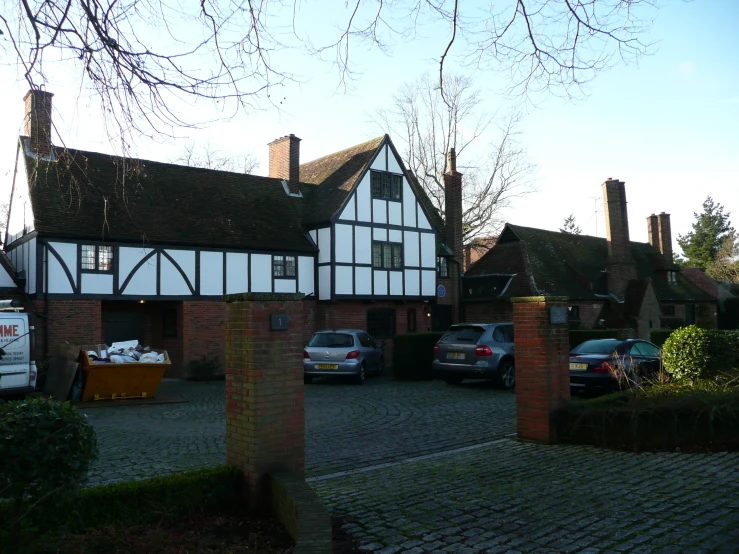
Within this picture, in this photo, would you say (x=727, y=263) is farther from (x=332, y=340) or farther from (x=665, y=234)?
(x=332, y=340)

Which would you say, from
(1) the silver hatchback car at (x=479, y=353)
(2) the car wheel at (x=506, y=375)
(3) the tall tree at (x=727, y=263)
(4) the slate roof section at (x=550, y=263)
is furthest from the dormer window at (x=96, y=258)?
(3) the tall tree at (x=727, y=263)

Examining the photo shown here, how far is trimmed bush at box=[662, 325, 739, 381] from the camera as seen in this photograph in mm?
11711

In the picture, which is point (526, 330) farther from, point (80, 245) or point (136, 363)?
point (80, 245)

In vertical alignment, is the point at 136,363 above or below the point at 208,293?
below

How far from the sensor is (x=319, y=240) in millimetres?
24344

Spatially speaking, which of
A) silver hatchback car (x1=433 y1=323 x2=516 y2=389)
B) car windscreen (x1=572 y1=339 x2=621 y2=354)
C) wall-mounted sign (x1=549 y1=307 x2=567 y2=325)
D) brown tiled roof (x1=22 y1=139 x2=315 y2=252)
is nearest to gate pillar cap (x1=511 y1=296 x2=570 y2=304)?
wall-mounted sign (x1=549 y1=307 x2=567 y2=325)

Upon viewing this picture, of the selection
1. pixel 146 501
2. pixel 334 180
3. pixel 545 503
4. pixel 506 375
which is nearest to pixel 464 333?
pixel 506 375

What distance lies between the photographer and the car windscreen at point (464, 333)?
1638 centimetres

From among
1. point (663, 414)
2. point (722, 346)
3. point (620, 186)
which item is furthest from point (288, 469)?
point (620, 186)

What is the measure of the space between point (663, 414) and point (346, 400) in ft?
25.7

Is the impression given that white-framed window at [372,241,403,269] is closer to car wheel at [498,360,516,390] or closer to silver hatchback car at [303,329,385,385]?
silver hatchback car at [303,329,385,385]

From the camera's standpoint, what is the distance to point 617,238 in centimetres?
3562

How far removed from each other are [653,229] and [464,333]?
34554 mm

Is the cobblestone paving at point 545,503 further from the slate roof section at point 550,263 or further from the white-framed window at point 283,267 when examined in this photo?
the slate roof section at point 550,263
